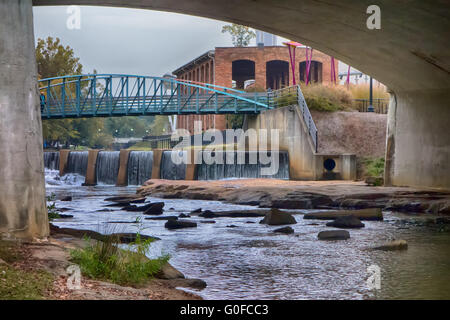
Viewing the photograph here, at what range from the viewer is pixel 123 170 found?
41.2 m

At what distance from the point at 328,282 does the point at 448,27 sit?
29.1 feet

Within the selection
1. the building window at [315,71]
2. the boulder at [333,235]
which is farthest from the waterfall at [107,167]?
the boulder at [333,235]

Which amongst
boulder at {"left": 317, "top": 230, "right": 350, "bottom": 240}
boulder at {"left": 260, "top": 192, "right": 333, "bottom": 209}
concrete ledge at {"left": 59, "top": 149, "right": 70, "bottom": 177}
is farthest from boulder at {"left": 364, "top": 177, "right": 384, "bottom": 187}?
concrete ledge at {"left": 59, "top": 149, "right": 70, "bottom": 177}

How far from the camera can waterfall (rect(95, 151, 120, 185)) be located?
140 ft

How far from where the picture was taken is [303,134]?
31250 mm

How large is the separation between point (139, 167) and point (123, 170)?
1.14m

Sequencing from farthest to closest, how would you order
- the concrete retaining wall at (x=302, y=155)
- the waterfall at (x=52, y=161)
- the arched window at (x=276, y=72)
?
the arched window at (x=276, y=72)
the waterfall at (x=52, y=161)
the concrete retaining wall at (x=302, y=155)

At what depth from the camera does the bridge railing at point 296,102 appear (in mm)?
31422

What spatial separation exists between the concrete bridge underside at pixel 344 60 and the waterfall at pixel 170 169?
1599 cm

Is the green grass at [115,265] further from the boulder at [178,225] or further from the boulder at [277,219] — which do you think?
the boulder at [277,219]

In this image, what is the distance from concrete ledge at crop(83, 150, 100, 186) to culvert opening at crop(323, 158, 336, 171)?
1847 centimetres
